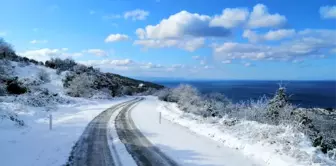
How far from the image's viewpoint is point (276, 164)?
1100 cm

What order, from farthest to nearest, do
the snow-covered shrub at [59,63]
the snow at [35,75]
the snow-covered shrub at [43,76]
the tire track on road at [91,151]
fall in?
the snow-covered shrub at [59,63], the snow-covered shrub at [43,76], the snow at [35,75], the tire track on road at [91,151]

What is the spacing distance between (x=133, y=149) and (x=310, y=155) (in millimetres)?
7088

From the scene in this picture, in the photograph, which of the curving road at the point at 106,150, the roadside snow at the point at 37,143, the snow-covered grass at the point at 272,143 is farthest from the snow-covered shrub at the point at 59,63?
the snow-covered grass at the point at 272,143

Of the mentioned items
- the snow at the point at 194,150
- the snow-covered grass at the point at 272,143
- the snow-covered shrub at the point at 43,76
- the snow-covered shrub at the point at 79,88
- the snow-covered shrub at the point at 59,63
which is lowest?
the snow at the point at 194,150

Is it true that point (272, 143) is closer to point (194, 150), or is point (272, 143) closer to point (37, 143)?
point (194, 150)

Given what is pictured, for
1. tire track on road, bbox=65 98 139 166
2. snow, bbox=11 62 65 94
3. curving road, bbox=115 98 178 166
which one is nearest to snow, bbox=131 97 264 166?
curving road, bbox=115 98 178 166

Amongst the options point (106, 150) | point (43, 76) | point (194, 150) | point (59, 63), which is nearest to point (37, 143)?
point (106, 150)

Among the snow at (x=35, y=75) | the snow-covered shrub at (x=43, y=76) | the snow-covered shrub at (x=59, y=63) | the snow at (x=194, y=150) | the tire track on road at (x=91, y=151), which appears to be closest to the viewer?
the tire track on road at (x=91, y=151)

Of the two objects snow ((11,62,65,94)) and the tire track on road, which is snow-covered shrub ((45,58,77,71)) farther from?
the tire track on road

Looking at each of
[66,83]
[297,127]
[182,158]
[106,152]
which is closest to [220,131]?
[297,127]

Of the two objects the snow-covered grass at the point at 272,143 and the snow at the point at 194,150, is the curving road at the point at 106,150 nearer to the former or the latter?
the snow at the point at 194,150

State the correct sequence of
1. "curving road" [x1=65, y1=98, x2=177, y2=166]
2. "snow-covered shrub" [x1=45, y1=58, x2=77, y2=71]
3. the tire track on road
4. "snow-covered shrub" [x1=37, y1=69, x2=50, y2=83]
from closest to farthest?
the tire track on road → "curving road" [x1=65, y1=98, x2=177, y2=166] → "snow-covered shrub" [x1=37, y1=69, x2=50, y2=83] → "snow-covered shrub" [x1=45, y1=58, x2=77, y2=71]

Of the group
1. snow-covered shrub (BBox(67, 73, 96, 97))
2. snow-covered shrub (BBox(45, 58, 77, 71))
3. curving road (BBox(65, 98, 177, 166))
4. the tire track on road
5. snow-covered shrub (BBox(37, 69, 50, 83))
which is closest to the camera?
the tire track on road

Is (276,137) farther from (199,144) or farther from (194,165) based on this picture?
(194,165)
